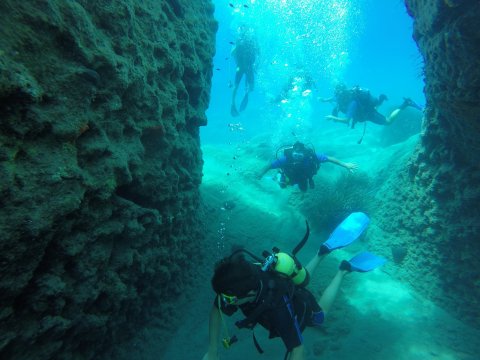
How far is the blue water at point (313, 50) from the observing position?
40969 mm

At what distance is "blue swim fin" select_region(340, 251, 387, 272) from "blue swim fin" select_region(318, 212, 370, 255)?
326 millimetres

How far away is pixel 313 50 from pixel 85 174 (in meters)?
48.8

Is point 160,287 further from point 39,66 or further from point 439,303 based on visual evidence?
point 439,303

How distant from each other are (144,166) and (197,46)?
10.6 ft

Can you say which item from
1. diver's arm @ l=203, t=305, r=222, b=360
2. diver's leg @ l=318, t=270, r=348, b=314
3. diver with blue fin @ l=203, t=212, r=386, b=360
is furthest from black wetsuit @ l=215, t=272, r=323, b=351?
diver's leg @ l=318, t=270, r=348, b=314

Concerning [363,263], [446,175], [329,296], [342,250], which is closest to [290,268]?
[329,296]

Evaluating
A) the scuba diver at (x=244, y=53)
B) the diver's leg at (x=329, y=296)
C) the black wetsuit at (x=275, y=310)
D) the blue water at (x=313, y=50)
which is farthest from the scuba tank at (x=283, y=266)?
the blue water at (x=313, y=50)

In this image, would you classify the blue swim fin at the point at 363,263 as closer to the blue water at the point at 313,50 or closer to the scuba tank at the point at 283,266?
the scuba tank at the point at 283,266

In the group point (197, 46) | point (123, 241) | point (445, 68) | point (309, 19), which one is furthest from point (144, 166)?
point (309, 19)

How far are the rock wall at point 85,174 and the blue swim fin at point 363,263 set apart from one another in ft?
9.96

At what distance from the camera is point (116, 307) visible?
3225 mm

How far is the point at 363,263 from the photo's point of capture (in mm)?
5480

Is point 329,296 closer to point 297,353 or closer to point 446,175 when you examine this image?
point 297,353

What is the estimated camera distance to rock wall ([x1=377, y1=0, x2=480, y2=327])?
3.44 metres
